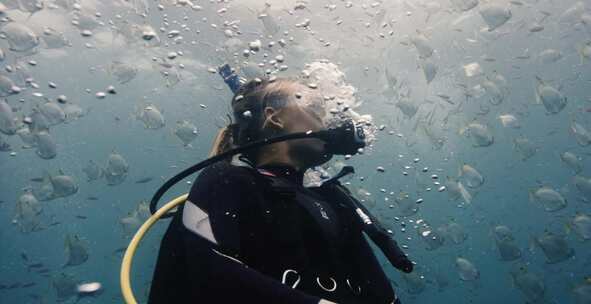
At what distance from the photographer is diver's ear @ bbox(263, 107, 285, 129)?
8.59 ft

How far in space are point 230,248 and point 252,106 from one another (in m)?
1.26

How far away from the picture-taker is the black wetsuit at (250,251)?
5.30 ft

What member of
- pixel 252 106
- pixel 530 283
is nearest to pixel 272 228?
pixel 252 106

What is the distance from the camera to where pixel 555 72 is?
29.9m

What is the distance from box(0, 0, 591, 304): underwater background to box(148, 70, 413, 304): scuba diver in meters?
0.60

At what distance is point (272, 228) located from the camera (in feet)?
6.36

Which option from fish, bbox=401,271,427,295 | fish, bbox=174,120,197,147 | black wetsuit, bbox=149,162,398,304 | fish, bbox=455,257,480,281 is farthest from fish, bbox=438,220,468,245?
black wetsuit, bbox=149,162,398,304

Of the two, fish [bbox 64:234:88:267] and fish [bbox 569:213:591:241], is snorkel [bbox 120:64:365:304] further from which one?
fish [bbox 569:213:591:241]

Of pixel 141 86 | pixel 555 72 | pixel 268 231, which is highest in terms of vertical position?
→ pixel 268 231

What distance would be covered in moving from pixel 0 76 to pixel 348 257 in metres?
7.73

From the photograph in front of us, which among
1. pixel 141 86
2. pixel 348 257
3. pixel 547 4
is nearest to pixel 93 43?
pixel 141 86

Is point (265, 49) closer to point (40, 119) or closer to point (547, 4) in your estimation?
point (40, 119)

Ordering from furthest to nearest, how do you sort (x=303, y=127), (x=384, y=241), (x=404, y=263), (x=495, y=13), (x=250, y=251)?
(x=495, y=13) < (x=303, y=127) < (x=384, y=241) < (x=404, y=263) < (x=250, y=251)

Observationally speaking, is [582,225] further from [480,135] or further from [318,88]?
[318,88]
